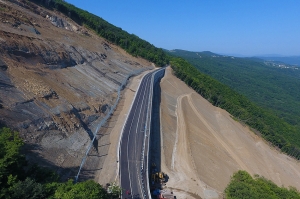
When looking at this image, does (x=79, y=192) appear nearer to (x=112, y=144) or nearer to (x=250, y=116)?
(x=112, y=144)

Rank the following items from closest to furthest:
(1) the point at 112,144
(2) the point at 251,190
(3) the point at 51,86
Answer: (2) the point at 251,190 < (1) the point at 112,144 < (3) the point at 51,86

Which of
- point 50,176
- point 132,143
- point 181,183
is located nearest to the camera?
point 50,176

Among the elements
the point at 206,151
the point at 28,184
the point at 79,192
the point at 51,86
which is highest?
the point at 51,86

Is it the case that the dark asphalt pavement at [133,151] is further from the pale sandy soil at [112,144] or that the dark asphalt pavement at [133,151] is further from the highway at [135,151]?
the pale sandy soil at [112,144]

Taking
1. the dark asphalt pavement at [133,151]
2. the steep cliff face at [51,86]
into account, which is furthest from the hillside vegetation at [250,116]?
the dark asphalt pavement at [133,151]

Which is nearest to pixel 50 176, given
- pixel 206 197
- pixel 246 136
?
pixel 206 197

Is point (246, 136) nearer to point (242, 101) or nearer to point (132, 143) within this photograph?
point (242, 101)

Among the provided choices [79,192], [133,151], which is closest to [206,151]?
[133,151]
